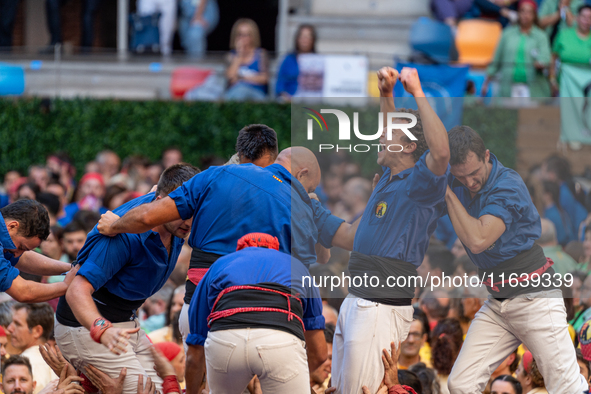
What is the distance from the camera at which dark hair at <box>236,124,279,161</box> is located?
4461 mm

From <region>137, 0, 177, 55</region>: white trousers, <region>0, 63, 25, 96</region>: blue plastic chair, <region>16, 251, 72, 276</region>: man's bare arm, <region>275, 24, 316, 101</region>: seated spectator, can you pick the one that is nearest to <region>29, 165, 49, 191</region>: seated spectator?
<region>0, 63, 25, 96</region>: blue plastic chair

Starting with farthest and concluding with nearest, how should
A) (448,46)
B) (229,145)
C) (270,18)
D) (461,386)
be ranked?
1. (270,18)
2. (229,145)
3. (448,46)
4. (461,386)

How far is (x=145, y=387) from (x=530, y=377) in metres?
2.58

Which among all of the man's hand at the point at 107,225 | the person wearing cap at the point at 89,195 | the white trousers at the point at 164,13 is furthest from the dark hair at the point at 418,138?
the white trousers at the point at 164,13

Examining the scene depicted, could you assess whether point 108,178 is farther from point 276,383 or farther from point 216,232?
point 276,383

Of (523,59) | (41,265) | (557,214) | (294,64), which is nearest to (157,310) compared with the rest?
(41,265)

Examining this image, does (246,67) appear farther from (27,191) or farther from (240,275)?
(240,275)

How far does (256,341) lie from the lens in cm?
358

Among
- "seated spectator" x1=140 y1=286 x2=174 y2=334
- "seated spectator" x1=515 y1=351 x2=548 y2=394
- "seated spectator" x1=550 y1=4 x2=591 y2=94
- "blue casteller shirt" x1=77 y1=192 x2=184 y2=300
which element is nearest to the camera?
"blue casteller shirt" x1=77 y1=192 x2=184 y2=300

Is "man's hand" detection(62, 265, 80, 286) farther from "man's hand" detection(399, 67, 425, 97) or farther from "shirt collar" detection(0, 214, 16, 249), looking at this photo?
"man's hand" detection(399, 67, 425, 97)

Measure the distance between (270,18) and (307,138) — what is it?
10663 mm

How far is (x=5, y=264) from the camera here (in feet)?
13.6

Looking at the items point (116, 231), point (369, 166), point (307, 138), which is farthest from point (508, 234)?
point (116, 231)

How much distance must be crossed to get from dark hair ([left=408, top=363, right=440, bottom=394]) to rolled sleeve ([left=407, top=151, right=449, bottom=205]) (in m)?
1.30
